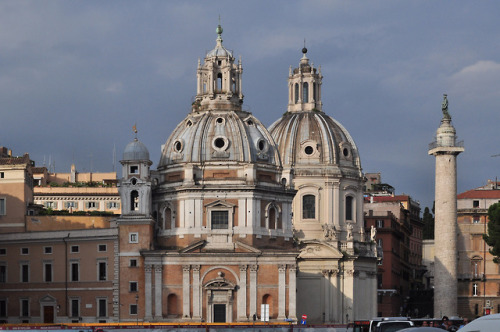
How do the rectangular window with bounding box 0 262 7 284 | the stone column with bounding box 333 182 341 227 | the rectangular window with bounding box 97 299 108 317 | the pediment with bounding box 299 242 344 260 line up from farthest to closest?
the stone column with bounding box 333 182 341 227
the pediment with bounding box 299 242 344 260
the rectangular window with bounding box 0 262 7 284
the rectangular window with bounding box 97 299 108 317

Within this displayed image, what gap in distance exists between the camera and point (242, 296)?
3654 inches

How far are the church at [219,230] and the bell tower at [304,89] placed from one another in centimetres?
1662

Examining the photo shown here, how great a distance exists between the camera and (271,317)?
302 feet

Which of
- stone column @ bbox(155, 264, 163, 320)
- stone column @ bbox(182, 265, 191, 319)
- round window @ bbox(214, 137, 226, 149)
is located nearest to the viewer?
stone column @ bbox(155, 264, 163, 320)

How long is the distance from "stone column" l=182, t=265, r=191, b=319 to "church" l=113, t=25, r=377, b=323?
76 millimetres

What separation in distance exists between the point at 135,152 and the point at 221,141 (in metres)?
6.95

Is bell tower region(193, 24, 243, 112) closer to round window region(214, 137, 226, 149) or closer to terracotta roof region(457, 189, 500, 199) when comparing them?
round window region(214, 137, 226, 149)

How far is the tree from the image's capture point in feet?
376

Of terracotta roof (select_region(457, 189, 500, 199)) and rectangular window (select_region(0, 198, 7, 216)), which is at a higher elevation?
terracotta roof (select_region(457, 189, 500, 199))

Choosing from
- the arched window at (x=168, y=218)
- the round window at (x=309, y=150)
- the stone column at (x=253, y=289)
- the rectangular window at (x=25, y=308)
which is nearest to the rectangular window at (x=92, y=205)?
the round window at (x=309, y=150)

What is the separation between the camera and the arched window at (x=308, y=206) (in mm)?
114688

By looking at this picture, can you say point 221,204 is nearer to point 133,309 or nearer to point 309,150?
point 133,309

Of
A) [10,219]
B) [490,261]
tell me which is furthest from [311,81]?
[10,219]

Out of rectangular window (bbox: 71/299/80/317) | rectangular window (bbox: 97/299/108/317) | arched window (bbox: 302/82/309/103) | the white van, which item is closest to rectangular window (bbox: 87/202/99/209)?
arched window (bbox: 302/82/309/103)
